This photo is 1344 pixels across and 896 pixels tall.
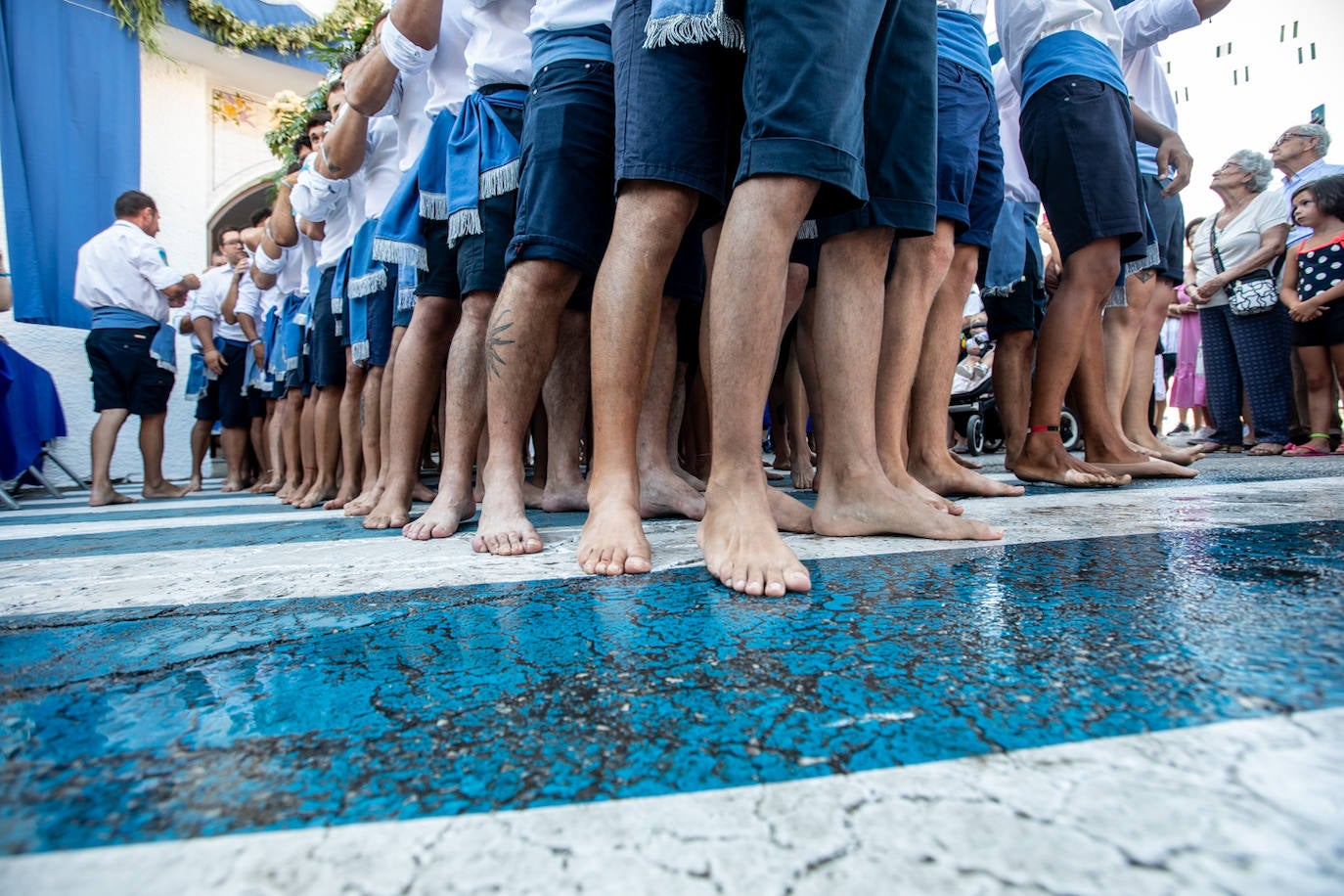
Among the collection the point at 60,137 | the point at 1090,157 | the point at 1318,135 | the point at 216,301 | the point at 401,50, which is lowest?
the point at 1090,157

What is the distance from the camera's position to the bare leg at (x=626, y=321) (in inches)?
54.9

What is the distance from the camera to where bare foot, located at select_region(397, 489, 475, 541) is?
5.54 ft

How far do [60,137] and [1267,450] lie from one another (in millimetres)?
11028

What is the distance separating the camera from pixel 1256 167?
5.06 m

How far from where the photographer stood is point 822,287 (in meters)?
1.61

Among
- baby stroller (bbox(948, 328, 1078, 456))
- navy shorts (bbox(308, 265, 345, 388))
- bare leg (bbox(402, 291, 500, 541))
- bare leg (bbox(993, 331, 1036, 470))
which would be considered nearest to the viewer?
bare leg (bbox(402, 291, 500, 541))

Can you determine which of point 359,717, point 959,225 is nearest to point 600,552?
point 359,717

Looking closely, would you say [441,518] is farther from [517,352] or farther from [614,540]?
[614,540]

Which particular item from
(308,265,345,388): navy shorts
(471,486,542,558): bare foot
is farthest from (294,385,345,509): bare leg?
(471,486,542,558): bare foot

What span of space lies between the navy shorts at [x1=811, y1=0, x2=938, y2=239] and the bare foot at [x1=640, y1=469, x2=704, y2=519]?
813 mm

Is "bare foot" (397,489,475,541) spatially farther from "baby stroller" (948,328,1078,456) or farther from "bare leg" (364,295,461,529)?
"baby stroller" (948,328,1078,456)

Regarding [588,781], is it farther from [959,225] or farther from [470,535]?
[959,225]

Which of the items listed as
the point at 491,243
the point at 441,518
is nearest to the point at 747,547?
the point at 441,518

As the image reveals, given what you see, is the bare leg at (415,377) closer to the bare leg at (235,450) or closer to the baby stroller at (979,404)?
the bare leg at (235,450)
